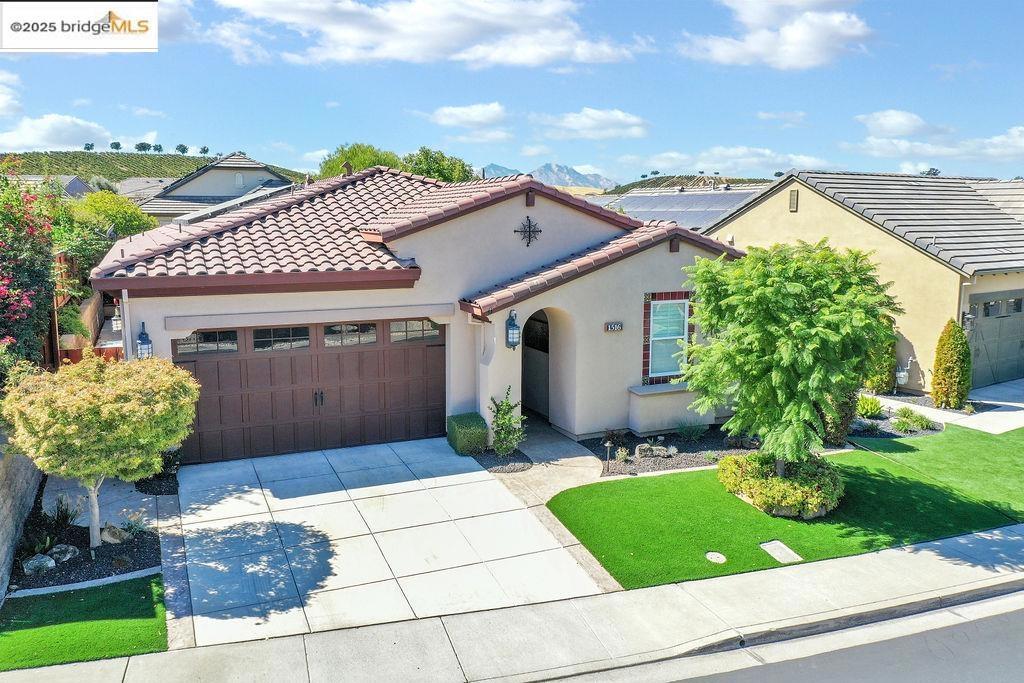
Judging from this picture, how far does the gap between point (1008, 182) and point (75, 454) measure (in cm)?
2552

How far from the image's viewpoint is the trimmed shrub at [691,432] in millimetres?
14137

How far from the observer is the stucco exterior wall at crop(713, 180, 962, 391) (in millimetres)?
16953

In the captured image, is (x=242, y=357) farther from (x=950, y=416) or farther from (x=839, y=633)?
(x=950, y=416)

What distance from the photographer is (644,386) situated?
47.0 feet

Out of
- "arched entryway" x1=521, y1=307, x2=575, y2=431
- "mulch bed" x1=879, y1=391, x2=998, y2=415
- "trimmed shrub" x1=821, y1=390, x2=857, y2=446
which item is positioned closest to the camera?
A: "trimmed shrub" x1=821, y1=390, x2=857, y2=446

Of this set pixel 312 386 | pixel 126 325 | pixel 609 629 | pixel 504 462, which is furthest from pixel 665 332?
pixel 126 325

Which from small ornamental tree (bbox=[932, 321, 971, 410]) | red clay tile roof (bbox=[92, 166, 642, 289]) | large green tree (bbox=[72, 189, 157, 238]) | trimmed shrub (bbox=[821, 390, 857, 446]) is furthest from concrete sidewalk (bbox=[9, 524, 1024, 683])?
large green tree (bbox=[72, 189, 157, 238])

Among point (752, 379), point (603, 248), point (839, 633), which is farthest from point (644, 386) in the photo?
point (839, 633)

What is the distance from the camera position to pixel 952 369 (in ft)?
53.3

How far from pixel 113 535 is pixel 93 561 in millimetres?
561

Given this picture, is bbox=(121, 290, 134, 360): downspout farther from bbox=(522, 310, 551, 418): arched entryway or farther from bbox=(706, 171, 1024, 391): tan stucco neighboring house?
bbox=(706, 171, 1024, 391): tan stucco neighboring house

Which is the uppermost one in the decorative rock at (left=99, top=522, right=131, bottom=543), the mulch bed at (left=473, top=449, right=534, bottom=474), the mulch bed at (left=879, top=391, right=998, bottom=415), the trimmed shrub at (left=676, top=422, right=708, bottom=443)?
the mulch bed at (left=879, top=391, right=998, bottom=415)

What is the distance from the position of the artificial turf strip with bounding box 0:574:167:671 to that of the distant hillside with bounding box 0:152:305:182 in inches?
2961

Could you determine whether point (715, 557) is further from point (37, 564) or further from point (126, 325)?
point (126, 325)
